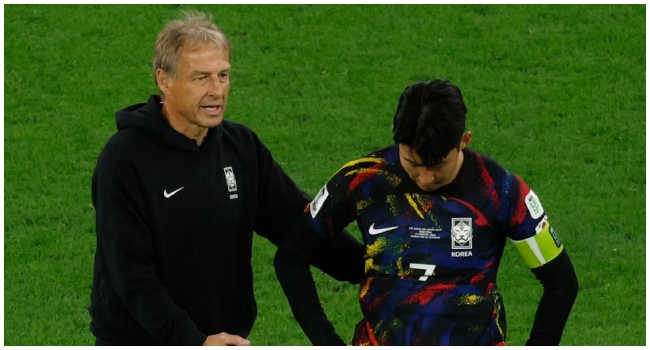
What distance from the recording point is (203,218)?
16.5ft

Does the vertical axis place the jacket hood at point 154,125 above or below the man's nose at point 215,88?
below

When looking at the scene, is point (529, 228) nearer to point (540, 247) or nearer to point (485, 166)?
point (540, 247)

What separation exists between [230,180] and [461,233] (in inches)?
35.1

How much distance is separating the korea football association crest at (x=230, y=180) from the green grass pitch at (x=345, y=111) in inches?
121

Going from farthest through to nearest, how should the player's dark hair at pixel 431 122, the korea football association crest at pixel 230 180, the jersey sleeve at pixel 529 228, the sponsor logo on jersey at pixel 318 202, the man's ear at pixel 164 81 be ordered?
the korea football association crest at pixel 230 180, the man's ear at pixel 164 81, the sponsor logo on jersey at pixel 318 202, the jersey sleeve at pixel 529 228, the player's dark hair at pixel 431 122

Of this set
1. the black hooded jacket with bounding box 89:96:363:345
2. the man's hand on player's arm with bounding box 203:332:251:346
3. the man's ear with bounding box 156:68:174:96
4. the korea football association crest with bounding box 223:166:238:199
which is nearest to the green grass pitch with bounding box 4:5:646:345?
the black hooded jacket with bounding box 89:96:363:345

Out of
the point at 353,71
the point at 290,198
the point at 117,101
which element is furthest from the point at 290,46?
the point at 290,198

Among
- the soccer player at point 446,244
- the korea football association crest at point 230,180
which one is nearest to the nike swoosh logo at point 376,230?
the soccer player at point 446,244

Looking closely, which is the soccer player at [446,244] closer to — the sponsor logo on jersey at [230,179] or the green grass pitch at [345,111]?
the sponsor logo on jersey at [230,179]

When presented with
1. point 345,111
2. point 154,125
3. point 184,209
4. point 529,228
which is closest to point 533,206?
point 529,228

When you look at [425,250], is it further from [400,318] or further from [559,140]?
[559,140]

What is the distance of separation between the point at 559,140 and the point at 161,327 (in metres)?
5.88

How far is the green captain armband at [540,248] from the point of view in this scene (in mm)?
4719

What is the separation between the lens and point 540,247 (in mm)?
4723
